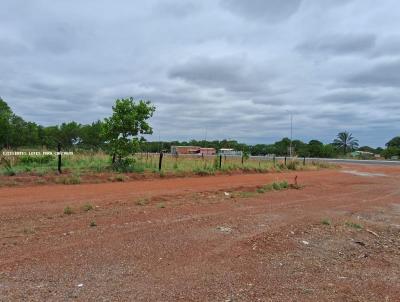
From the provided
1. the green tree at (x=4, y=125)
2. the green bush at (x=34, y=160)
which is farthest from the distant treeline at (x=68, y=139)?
the green bush at (x=34, y=160)

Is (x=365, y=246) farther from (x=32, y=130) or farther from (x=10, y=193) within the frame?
(x=32, y=130)

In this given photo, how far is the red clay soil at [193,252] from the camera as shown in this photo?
5645mm

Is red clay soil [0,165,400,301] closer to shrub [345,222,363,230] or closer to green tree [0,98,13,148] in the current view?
shrub [345,222,363,230]

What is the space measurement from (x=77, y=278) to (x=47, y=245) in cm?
176

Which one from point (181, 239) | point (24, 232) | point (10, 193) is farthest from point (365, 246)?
point (10, 193)

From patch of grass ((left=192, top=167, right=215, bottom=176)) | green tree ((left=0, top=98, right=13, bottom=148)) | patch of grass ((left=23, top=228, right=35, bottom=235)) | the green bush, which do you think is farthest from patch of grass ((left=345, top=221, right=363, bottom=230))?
green tree ((left=0, top=98, right=13, bottom=148))

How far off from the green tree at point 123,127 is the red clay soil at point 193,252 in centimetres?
978

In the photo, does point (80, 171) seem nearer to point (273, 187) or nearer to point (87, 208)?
point (273, 187)

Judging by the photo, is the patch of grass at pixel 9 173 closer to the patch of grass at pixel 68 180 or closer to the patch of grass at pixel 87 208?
the patch of grass at pixel 68 180

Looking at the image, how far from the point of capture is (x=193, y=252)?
24.1 ft

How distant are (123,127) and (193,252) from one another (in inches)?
641

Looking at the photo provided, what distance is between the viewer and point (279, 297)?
5.52 m

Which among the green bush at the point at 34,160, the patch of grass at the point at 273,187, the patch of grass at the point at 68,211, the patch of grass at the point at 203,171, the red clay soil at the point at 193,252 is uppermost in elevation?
the green bush at the point at 34,160

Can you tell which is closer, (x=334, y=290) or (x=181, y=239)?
(x=334, y=290)
